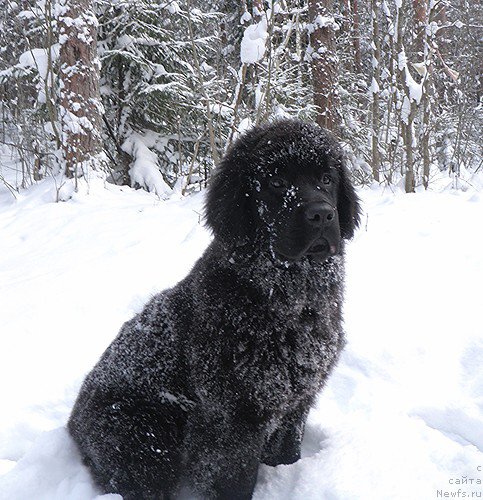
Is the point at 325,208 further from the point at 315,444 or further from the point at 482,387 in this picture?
the point at 482,387

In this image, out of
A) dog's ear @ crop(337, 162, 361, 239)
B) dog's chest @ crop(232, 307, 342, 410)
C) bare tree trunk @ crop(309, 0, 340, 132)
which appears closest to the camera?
dog's chest @ crop(232, 307, 342, 410)

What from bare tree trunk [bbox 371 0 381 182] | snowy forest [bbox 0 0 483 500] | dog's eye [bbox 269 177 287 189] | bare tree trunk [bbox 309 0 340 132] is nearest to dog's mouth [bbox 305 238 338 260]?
snowy forest [bbox 0 0 483 500]

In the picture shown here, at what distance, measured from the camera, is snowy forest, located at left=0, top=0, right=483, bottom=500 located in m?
2.26

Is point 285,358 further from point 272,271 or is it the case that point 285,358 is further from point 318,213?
point 318,213

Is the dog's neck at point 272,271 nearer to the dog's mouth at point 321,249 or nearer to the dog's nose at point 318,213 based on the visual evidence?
the dog's mouth at point 321,249

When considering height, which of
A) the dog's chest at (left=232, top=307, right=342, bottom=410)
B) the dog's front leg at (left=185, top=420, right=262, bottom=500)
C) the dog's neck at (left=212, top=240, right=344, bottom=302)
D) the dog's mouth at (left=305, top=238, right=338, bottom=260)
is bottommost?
the dog's front leg at (left=185, top=420, right=262, bottom=500)

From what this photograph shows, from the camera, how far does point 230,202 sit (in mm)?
2184

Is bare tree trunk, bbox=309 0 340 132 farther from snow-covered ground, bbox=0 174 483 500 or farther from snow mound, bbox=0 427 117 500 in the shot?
snow mound, bbox=0 427 117 500

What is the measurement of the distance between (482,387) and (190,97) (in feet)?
26.3

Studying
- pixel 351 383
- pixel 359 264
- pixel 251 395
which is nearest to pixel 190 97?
pixel 359 264

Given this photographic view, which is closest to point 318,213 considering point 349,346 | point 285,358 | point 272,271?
point 272,271

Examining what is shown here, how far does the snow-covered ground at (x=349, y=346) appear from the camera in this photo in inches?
85.7

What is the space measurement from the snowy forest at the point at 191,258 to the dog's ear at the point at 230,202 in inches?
6.1

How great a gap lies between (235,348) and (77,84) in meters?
6.57
